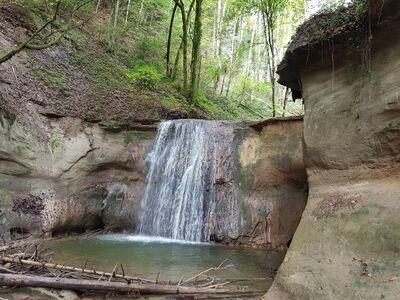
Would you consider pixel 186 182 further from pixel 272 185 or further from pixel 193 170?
pixel 272 185

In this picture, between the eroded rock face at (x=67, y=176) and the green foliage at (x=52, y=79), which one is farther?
the green foliage at (x=52, y=79)

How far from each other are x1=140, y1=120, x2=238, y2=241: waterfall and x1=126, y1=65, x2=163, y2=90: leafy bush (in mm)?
3340

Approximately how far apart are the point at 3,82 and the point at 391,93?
951cm

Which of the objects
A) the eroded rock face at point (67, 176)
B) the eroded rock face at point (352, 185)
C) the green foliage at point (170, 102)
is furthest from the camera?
the green foliage at point (170, 102)

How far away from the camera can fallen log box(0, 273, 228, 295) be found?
14.8ft

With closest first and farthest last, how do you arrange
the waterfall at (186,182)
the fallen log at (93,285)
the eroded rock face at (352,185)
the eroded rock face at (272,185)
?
the eroded rock face at (352,185) < the fallen log at (93,285) < the eroded rock face at (272,185) < the waterfall at (186,182)

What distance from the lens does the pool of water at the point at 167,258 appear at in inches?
243

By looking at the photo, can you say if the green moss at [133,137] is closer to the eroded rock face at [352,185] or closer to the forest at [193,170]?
the forest at [193,170]

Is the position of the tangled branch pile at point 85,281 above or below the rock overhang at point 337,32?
below

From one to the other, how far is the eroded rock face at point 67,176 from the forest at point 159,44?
60.9 inches

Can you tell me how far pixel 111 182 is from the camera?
38.1 feet

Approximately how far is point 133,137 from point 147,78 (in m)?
3.64

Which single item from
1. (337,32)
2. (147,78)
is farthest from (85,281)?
(147,78)

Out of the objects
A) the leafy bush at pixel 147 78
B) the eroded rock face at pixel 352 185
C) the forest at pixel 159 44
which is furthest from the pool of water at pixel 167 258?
the leafy bush at pixel 147 78
